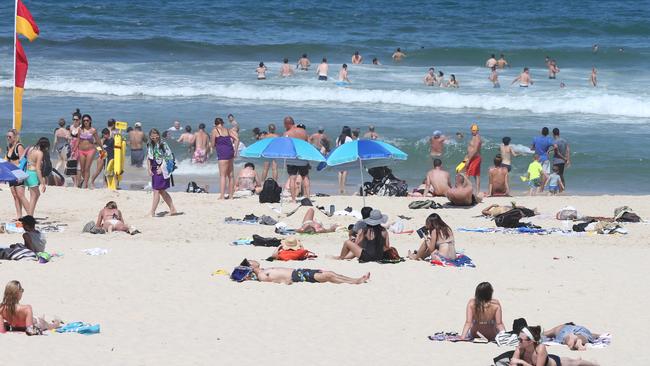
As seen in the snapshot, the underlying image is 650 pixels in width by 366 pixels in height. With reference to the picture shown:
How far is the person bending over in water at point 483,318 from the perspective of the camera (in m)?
10.0

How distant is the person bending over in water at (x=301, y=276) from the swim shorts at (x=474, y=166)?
23.2 ft

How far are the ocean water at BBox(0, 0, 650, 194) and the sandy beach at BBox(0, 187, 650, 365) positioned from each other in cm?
561

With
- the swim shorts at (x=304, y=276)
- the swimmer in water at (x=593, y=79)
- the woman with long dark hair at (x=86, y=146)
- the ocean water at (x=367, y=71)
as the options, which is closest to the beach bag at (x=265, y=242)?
the swim shorts at (x=304, y=276)

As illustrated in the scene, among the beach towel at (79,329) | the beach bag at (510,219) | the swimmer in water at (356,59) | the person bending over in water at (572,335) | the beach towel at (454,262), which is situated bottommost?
the beach towel at (79,329)

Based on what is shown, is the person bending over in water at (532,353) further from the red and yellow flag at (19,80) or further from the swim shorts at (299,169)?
the red and yellow flag at (19,80)

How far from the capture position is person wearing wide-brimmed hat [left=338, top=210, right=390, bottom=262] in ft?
42.5

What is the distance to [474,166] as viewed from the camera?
1870 centimetres

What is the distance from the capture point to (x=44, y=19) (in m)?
46.7

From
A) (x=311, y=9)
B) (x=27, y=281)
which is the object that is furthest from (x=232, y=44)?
(x=27, y=281)

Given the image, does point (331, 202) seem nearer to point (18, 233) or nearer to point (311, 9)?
point (18, 233)

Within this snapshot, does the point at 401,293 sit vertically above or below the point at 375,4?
below

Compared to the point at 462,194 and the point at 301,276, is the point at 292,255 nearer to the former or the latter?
the point at 301,276

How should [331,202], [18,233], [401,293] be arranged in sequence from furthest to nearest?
[331,202] → [18,233] → [401,293]

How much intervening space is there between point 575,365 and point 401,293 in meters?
2.89
